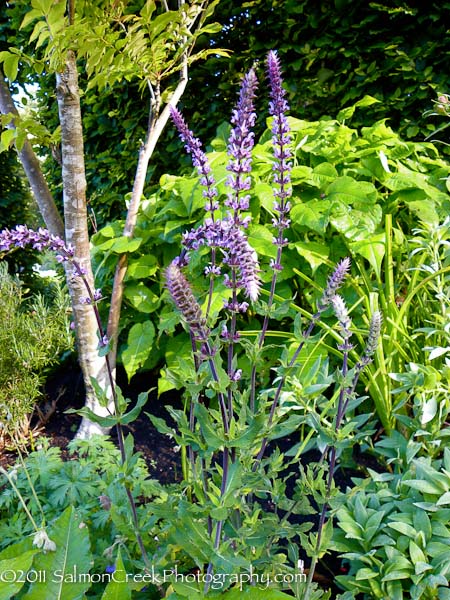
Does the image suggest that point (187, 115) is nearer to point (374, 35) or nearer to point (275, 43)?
point (275, 43)

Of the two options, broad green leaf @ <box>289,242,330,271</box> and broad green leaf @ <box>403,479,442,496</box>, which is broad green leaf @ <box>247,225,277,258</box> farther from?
broad green leaf @ <box>403,479,442,496</box>

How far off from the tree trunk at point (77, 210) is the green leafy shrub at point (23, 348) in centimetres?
31

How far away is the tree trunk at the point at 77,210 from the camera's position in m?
2.10

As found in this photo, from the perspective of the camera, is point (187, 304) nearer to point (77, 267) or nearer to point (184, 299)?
point (184, 299)

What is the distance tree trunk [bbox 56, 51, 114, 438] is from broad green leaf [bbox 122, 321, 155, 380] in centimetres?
14

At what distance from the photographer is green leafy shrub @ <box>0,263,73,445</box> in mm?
2391

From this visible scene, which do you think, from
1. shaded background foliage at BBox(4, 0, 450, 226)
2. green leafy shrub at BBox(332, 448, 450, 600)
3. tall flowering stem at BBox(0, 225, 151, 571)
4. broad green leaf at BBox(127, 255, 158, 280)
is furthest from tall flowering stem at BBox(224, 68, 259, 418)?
shaded background foliage at BBox(4, 0, 450, 226)

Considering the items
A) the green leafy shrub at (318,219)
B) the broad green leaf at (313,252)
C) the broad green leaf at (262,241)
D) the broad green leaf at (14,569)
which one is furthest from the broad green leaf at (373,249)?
the broad green leaf at (14,569)

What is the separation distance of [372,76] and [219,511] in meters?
2.75

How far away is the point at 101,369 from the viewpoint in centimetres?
238

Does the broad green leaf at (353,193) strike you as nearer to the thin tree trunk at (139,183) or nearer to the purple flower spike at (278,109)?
the thin tree trunk at (139,183)

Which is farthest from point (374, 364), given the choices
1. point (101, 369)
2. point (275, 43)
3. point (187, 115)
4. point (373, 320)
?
point (187, 115)

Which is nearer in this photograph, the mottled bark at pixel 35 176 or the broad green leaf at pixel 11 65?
the broad green leaf at pixel 11 65

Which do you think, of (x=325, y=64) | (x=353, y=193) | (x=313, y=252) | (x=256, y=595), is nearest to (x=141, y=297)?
(x=313, y=252)
